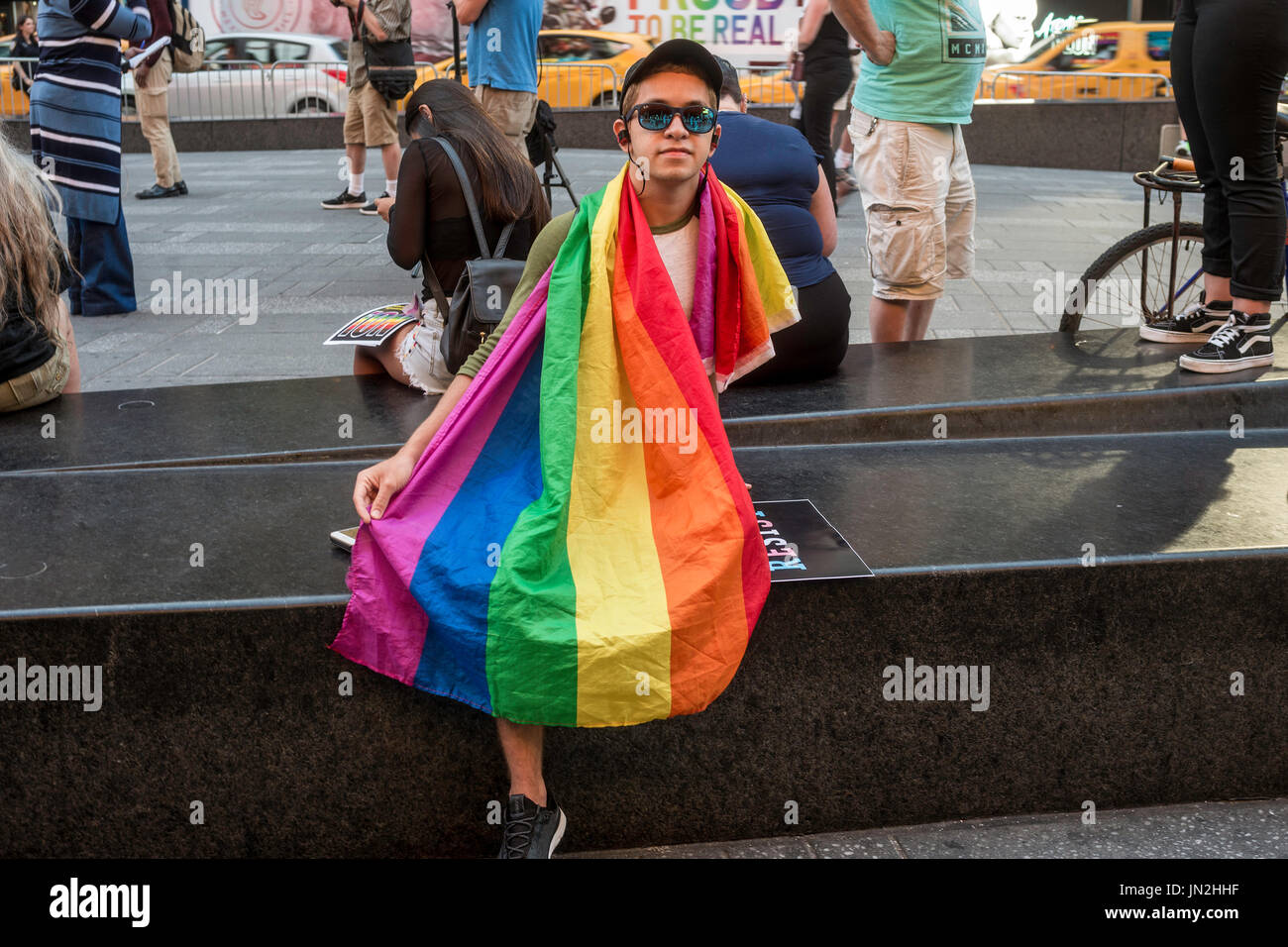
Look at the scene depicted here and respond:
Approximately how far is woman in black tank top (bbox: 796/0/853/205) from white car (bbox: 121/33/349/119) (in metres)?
9.44

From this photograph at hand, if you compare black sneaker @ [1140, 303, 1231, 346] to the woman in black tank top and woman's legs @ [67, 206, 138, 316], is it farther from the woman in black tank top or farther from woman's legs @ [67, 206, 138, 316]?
woman's legs @ [67, 206, 138, 316]

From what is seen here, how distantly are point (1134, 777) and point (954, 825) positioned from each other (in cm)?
43

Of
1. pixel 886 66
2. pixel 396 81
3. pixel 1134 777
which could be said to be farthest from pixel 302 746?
pixel 396 81

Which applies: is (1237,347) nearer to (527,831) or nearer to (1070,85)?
(527,831)

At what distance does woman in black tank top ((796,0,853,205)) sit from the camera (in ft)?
30.7

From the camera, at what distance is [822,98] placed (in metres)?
9.43

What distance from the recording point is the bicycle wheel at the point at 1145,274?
5.19m

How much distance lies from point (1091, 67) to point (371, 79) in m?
11.1

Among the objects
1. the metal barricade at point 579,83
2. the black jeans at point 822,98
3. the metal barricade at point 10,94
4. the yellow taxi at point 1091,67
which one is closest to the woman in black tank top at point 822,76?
the black jeans at point 822,98

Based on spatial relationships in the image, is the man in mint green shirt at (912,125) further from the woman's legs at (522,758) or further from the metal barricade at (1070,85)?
the metal barricade at (1070,85)

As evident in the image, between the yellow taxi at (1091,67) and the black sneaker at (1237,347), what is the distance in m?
12.8

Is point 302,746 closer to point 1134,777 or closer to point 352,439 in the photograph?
point 352,439

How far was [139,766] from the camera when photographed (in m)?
2.72

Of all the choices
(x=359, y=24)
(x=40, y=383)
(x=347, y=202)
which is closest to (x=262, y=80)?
(x=347, y=202)
